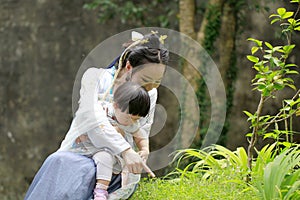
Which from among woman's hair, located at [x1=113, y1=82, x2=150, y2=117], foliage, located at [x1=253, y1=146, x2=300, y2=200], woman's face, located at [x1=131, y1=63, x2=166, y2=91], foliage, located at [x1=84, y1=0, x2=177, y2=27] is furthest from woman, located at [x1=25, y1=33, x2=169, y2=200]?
foliage, located at [x1=84, y1=0, x2=177, y2=27]

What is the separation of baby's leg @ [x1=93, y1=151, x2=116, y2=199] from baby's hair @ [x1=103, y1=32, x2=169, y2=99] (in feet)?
0.81

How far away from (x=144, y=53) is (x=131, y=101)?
0.26m

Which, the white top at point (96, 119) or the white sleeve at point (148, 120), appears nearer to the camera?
the white top at point (96, 119)

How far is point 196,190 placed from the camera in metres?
2.58

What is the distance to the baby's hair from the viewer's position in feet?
8.27

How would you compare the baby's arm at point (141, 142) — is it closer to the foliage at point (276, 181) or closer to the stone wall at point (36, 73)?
the foliage at point (276, 181)

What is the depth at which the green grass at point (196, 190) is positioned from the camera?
248 cm

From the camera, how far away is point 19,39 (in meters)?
5.45

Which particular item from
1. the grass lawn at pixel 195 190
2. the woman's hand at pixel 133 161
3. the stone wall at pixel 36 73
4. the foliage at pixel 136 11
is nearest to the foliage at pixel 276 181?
the grass lawn at pixel 195 190

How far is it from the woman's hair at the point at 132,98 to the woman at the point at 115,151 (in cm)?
11

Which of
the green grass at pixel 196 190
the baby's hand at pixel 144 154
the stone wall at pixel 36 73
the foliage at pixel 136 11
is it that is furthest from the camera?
the stone wall at pixel 36 73

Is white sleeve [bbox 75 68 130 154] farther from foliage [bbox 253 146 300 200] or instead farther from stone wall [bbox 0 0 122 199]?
stone wall [bbox 0 0 122 199]

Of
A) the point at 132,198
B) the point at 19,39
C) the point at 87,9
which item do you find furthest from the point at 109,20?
the point at 132,198

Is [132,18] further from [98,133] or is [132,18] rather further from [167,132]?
[98,133]
